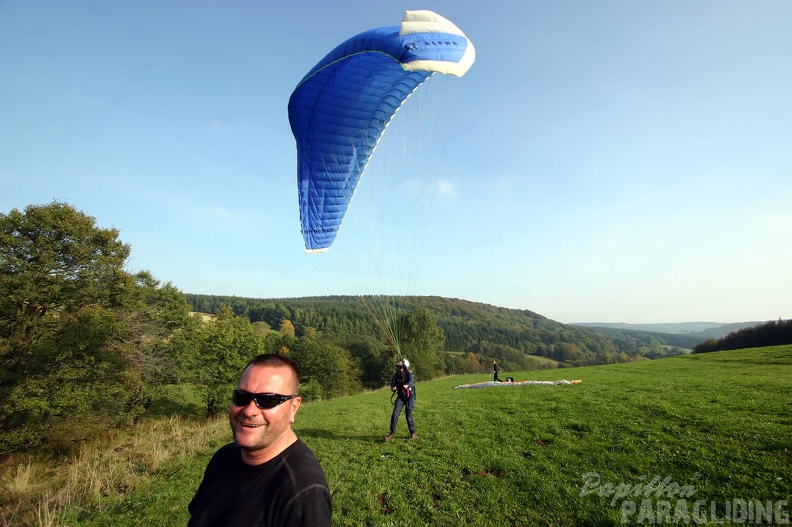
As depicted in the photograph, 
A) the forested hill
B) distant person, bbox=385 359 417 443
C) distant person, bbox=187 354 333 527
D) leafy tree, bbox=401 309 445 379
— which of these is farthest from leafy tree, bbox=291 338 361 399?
distant person, bbox=187 354 333 527

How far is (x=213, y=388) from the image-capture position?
25.7 metres

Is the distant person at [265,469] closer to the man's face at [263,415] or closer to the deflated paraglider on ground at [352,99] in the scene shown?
the man's face at [263,415]

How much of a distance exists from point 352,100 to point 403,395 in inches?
310

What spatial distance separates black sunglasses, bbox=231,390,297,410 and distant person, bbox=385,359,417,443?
6755 mm

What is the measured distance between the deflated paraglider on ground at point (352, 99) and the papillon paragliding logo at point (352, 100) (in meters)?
0.02

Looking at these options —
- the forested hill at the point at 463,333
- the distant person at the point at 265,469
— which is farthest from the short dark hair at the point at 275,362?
the forested hill at the point at 463,333

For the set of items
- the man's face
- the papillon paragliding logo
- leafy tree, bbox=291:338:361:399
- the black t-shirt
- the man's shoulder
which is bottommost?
leafy tree, bbox=291:338:361:399

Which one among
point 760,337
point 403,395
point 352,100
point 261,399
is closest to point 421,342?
point 760,337

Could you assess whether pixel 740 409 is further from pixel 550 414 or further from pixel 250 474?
pixel 250 474

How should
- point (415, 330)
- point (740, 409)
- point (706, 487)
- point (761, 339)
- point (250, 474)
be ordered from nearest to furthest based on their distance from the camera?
1. point (250, 474)
2. point (706, 487)
3. point (740, 409)
4. point (761, 339)
5. point (415, 330)

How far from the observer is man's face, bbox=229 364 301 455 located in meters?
1.94

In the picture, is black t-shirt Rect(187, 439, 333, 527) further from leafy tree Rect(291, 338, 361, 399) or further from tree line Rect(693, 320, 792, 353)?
tree line Rect(693, 320, 792, 353)

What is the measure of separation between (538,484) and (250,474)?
507cm

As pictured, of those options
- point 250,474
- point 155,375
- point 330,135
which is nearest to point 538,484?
point 250,474
